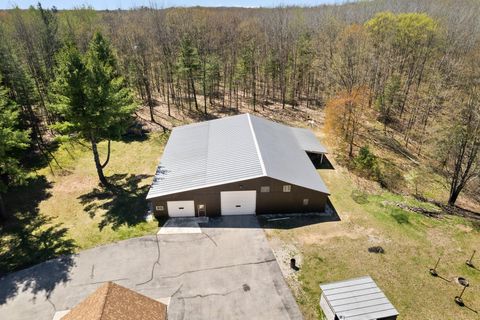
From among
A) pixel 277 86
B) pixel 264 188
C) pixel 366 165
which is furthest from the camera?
pixel 277 86

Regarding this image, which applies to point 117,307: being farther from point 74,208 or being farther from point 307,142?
point 307,142

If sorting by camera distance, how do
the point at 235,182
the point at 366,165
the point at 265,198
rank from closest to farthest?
the point at 235,182, the point at 265,198, the point at 366,165

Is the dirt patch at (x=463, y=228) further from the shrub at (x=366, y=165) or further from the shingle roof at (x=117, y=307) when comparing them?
the shingle roof at (x=117, y=307)

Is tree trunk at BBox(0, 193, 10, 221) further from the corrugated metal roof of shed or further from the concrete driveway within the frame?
the corrugated metal roof of shed

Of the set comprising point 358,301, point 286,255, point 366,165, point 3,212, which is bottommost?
point 286,255

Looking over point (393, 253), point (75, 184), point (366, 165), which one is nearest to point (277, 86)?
point (366, 165)

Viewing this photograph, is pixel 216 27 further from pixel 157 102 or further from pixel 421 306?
pixel 421 306

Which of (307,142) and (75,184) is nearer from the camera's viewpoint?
(75,184)

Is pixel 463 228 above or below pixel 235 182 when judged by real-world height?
below
